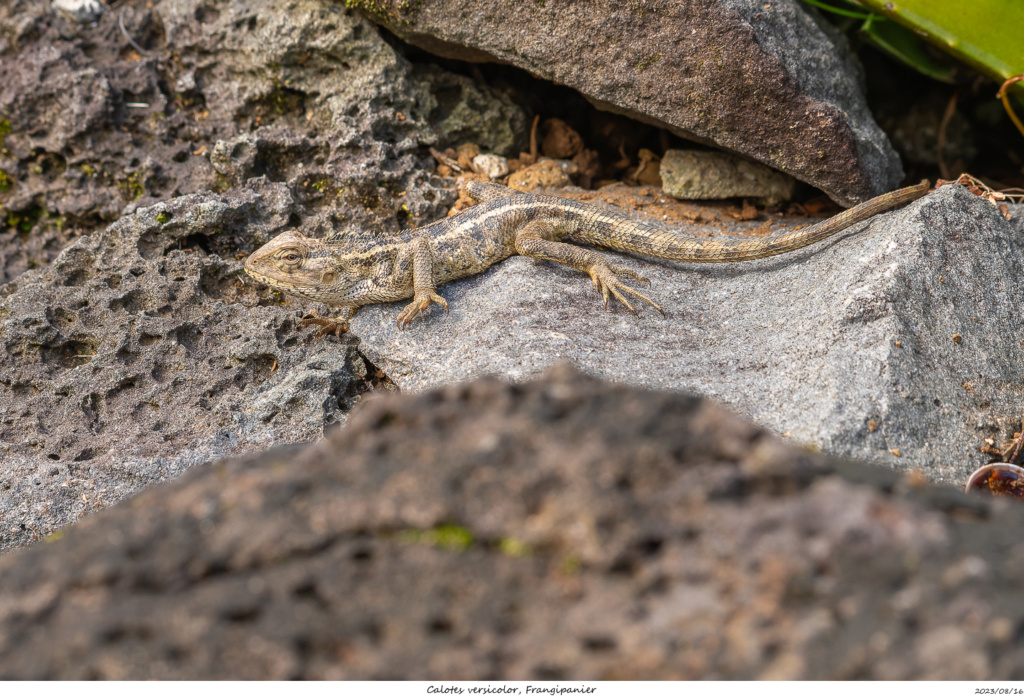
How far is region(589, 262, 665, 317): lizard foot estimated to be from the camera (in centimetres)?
406

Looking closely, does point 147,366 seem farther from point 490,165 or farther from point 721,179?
point 721,179

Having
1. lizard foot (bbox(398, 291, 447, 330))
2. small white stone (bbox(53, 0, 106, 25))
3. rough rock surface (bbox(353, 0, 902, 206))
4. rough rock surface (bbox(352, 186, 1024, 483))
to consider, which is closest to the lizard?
lizard foot (bbox(398, 291, 447, 330))

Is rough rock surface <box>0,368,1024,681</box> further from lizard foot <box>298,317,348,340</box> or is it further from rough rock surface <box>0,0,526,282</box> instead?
rough rock surface <box>0,0,526,282</box>

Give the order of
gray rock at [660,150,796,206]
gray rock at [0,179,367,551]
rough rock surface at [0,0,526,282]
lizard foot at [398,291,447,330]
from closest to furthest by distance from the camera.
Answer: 1. gray rock at [0,179,367,551]
2. lizard foot at [398,291,447,330]
3. rough rock surface at [0,0,526,282]
4. gray rock at [660,150,796,206]

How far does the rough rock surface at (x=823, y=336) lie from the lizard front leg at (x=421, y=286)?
0.08m

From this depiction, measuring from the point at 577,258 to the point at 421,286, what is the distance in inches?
39.3

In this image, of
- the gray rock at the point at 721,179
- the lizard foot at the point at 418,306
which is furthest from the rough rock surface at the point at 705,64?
the lizard foot at the point at 418,306

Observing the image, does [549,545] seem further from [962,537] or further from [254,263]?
[254,263]

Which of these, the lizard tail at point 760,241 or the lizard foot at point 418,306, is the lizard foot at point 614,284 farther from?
the lizard foot at point 418,306

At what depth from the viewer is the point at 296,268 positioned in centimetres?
413

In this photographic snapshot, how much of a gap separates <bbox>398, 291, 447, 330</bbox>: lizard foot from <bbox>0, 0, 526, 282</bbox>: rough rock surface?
3.23 ft

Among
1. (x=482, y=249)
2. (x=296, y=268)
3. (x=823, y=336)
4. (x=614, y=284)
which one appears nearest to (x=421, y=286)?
(x=482, y=249)

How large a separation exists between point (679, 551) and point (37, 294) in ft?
13.7

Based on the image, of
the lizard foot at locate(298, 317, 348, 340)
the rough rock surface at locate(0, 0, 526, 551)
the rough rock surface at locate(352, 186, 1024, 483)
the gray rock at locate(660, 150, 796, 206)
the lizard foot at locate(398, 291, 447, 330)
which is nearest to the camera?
the rough rock surface at locate(352, 186, 1024, 483)
